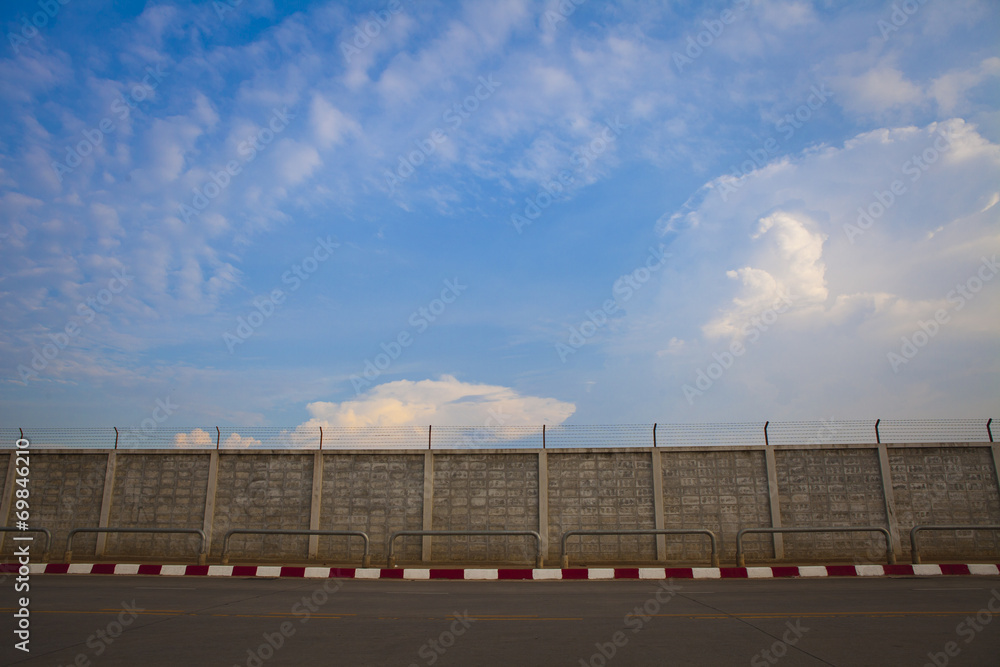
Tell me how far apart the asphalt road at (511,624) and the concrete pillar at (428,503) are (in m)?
3.55

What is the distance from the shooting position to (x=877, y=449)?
14.1 metres

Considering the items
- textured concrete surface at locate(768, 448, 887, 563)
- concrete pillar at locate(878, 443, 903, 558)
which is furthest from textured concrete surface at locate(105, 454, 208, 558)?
concrete pillar at locate(878, 443, 903, 558)

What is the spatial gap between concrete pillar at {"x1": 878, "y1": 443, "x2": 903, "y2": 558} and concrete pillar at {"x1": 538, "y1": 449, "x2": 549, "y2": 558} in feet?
24.7

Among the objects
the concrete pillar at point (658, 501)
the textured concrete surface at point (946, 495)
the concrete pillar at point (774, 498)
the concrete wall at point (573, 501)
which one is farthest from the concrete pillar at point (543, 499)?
the textured concrete surface at point (946, 495)

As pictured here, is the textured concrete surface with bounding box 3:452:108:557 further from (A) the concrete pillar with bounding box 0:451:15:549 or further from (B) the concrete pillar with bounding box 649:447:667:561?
(B) the concrete pillar with bounding box 649:447:667:561

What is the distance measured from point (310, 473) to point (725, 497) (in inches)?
377

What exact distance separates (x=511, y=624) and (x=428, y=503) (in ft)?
25.1

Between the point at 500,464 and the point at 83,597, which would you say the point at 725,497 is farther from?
the point at 83,597

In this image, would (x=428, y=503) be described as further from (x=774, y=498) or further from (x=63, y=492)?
(x=63, y=492)

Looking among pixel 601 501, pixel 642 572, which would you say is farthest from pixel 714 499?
pixel 642 572

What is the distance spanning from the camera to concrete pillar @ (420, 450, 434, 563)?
45.5 feet

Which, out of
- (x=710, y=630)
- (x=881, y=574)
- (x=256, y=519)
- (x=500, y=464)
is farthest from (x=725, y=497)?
(x=256, y=519)

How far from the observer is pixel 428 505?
14.1 m

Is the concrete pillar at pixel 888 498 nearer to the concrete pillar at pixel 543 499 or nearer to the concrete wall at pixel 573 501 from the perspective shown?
the concrete wall at pixel 573 501
